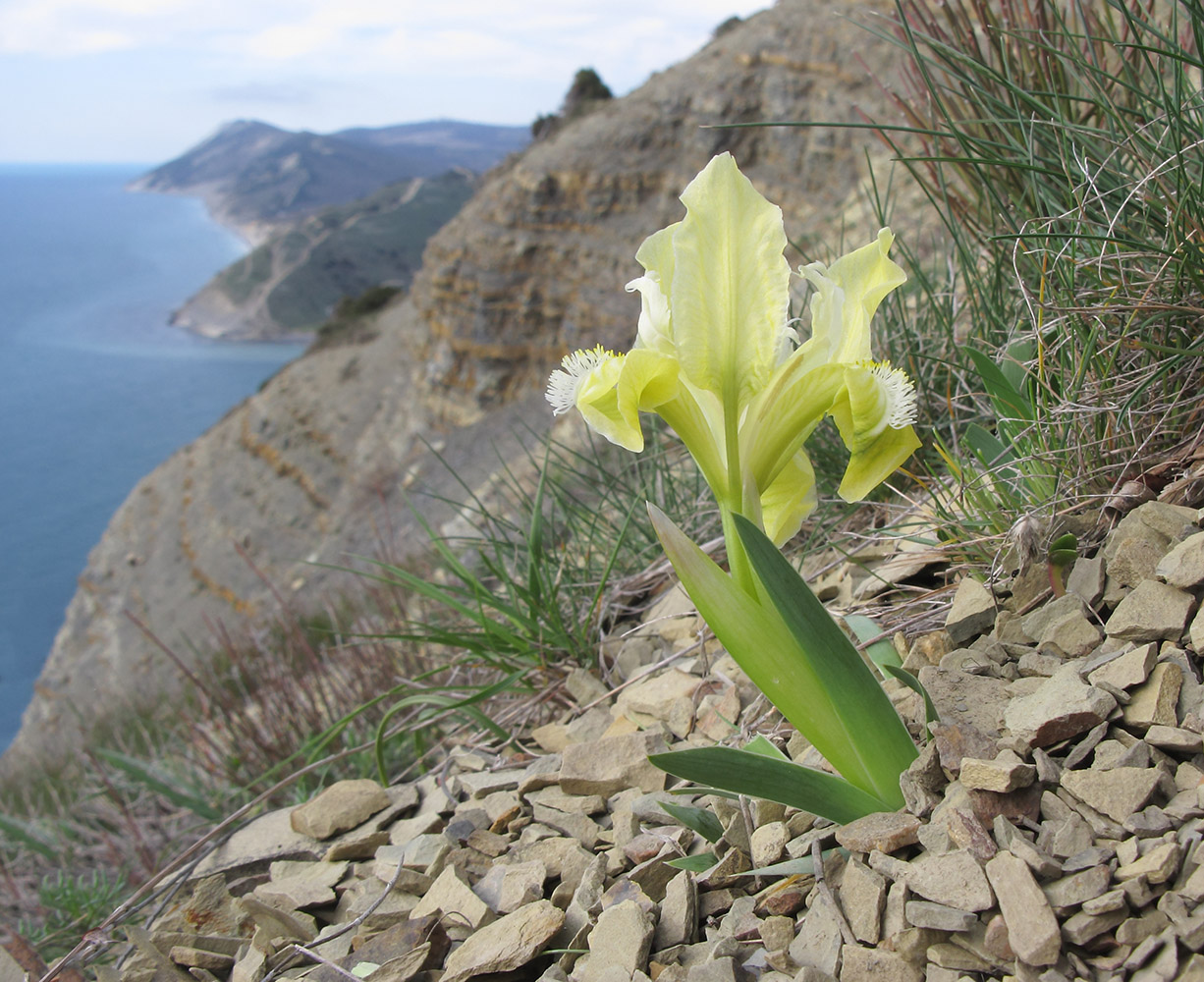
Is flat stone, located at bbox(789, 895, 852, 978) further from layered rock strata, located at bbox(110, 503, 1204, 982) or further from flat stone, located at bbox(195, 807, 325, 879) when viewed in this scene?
flat stone, located at bbox(195, 807, 325, 879)

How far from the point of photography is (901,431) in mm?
1190

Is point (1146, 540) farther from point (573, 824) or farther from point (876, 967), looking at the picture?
point (573, 824)

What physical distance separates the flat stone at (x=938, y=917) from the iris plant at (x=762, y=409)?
0.18 metres

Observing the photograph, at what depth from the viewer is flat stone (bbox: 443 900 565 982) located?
1197 mm

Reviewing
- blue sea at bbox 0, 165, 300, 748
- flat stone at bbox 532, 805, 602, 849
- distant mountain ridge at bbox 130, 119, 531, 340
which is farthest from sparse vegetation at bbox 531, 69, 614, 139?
flat stone at bbox 532, 805, 602, 849

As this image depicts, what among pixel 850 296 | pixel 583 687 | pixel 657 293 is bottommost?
pixel 583 687

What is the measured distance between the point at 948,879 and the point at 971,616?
0.57 m

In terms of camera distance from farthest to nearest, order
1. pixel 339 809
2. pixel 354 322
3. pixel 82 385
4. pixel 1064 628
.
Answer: pixel 82 385 → pixel 354 322 → pixel 339 809 → pixel 1064 628

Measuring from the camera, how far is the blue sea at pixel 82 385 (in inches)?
1085

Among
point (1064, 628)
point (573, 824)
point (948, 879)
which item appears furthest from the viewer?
point (573, 824)

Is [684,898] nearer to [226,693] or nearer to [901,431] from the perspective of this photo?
[901,431]

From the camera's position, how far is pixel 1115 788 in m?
1.00

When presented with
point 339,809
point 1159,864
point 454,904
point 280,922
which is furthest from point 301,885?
point 1159,864

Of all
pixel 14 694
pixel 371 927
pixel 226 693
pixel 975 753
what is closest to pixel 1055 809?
pixel 975 753
